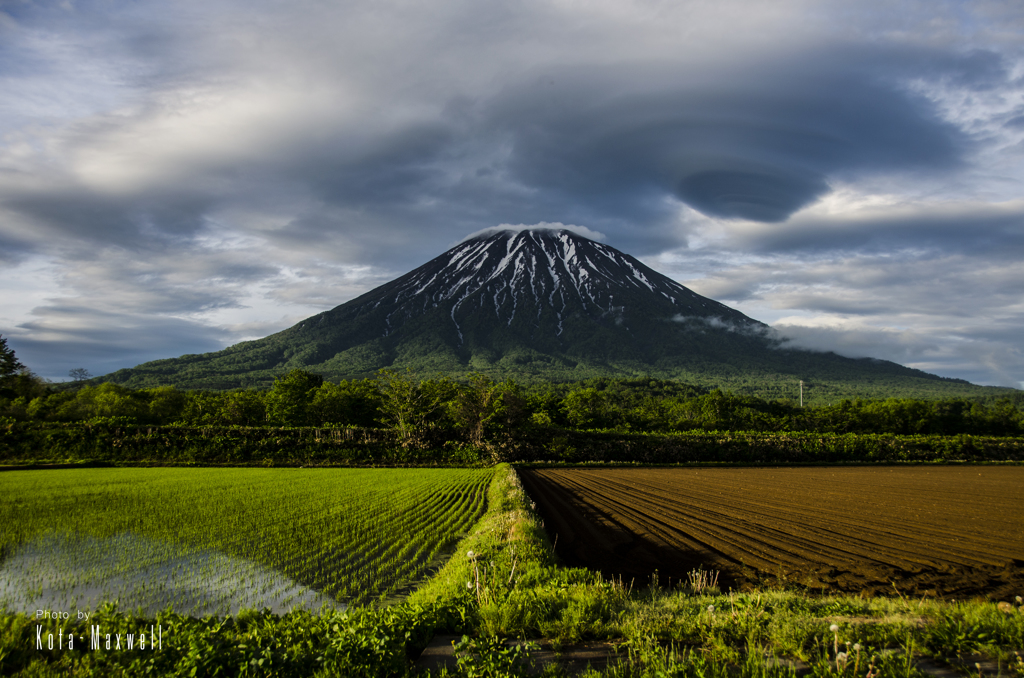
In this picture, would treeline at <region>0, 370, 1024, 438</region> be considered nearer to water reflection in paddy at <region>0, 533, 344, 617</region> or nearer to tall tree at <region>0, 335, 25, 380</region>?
tall tree at <region>0, 335, 25, 380</region>

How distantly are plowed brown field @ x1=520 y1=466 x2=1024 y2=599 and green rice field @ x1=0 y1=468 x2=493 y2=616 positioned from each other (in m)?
4.30

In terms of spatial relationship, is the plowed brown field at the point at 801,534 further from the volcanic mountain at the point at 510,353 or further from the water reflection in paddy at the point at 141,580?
the volcanic mountain at the point at 510,353

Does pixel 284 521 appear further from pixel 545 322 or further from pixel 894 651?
pixel 545 322

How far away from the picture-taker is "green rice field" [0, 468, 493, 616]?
320 inches

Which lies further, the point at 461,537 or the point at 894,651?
the point at 461,537

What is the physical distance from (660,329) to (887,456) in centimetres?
14774

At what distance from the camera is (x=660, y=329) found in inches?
7608

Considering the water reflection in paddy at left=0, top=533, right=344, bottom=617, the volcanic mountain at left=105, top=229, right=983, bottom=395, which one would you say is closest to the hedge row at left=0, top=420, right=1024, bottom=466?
the water reflection in paddy at left=0, top=533, right=344, bottom=617

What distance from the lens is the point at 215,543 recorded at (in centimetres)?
1162

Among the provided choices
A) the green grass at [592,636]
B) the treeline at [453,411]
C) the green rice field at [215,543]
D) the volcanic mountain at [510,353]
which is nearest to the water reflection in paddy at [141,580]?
the green rice field at [215,543]

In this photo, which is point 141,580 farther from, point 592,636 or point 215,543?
point 592,636

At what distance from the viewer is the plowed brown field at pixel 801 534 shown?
9875mm

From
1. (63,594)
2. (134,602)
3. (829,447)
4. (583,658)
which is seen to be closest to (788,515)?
(583,658)

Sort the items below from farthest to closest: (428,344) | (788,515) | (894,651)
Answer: (428,344)
(788,515)
(894,651)
